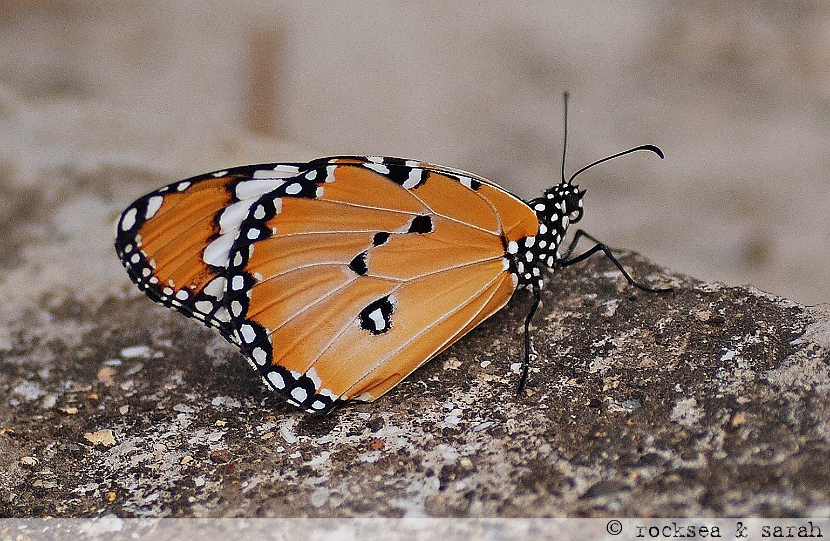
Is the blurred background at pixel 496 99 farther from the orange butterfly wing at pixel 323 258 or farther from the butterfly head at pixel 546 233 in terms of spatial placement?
the butterfly head at pixel 546 233

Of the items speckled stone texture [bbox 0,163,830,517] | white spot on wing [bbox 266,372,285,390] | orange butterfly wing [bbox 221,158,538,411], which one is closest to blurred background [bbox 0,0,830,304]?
speckled stone texture [bbox 0,163,830,517]

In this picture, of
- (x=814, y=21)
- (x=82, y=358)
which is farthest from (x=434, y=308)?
(x=814, y=21)

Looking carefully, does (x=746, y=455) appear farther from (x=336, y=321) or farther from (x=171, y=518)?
(x=171, y=518)

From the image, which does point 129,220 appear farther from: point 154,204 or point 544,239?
point 544,239

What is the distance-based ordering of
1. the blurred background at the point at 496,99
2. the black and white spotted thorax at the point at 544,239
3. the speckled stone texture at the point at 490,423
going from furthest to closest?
the blurred background at the point at 496,99 → the black and white spotted thorax at the point at 544,239 → the speckled stone texture at the point at 490,423

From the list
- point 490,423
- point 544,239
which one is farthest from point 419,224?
point 490,423

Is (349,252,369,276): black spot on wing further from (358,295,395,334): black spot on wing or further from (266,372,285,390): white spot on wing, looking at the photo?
(266,372,285,390): white spot on wing

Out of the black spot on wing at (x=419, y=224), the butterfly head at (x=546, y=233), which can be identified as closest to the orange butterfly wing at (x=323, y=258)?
the black spot on wing at (x=419, y=224)
